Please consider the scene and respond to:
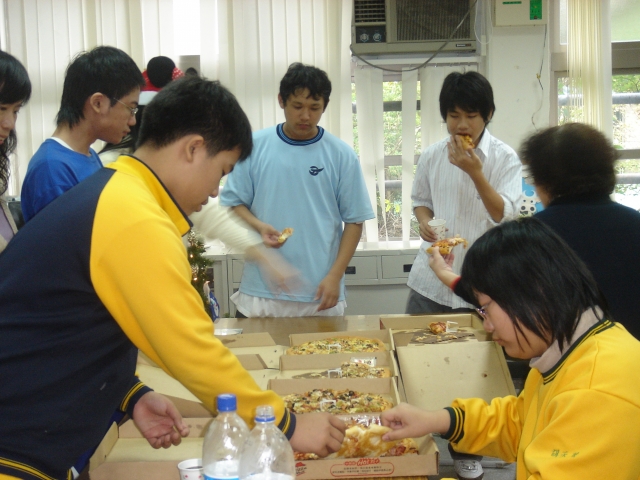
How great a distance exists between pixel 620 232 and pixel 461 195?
1.06 m

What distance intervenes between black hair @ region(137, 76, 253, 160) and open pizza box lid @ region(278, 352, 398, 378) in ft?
3.66

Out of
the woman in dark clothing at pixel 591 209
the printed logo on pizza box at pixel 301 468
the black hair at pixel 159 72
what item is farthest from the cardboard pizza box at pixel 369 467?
the black hair at pixel 159 72

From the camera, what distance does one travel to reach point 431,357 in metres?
2.13

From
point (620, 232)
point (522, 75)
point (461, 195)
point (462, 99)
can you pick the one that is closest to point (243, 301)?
point (461, 195)

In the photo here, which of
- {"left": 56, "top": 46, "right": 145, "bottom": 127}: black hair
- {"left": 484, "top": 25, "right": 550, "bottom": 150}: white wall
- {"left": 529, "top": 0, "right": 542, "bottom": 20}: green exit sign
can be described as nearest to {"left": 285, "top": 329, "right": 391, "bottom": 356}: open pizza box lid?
{"left": 56, "top": 46, "right": 145, "bottom": 127}: black hair

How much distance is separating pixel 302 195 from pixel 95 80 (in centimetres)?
117

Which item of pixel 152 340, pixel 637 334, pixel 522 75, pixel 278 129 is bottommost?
pixel 637 334

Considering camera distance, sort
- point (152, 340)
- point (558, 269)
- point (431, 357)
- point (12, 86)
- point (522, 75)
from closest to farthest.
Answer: point (152, 340), point (558, 269), point (12, 86), point (431, 357), point (522, 75)

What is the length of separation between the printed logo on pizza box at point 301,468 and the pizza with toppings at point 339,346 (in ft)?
2.68

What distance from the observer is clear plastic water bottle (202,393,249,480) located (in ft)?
3.55

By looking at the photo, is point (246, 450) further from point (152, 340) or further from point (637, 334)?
point (637, 334)

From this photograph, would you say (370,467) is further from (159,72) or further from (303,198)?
(159,72)

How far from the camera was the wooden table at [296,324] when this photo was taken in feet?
8.74

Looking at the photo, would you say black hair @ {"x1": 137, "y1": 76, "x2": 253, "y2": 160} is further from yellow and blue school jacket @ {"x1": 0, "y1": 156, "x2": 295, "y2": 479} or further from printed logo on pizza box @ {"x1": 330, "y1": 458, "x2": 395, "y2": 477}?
printed logo on pizza box @ {"x1": 330, "y1": 458, "x2": 395, "y2": 477}
